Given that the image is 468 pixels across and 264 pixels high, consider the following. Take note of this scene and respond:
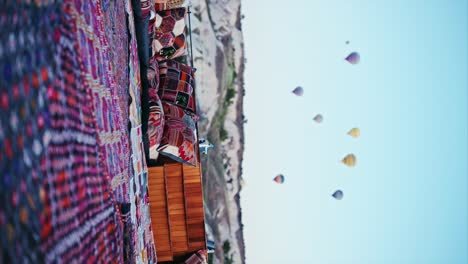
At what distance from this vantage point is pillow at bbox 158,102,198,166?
12.5ft

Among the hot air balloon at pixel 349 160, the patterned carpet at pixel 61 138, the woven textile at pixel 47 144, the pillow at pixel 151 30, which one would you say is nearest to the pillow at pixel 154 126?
the pillow at pixel 151 30

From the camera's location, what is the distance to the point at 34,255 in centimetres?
106

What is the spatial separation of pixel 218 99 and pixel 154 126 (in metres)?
5.82

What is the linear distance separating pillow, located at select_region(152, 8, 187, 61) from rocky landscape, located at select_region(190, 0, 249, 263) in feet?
11.2

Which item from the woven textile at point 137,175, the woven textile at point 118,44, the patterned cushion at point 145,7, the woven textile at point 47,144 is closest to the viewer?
the woven textile at point 47,144

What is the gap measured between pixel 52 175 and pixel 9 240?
12.0 inches

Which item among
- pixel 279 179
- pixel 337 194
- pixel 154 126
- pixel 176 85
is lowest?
pixel 337 194

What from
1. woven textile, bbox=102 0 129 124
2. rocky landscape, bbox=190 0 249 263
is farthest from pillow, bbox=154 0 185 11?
rocky landscape, bbox=190 0 249 263

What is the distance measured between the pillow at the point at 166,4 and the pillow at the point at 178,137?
1291 millimetres

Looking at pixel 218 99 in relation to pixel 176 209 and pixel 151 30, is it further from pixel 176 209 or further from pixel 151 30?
pixel 176 209

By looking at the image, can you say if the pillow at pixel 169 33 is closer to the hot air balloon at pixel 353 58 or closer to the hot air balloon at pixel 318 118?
the hot air balloon at pixel 318 118

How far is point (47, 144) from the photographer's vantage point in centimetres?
120

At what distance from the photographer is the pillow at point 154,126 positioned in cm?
355

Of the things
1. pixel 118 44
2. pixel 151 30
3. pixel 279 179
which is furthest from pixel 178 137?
pixel 279 179
